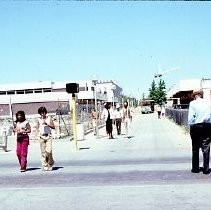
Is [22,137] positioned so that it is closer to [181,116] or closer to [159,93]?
[181,116]

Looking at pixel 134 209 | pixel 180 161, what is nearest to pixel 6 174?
pixel 180 161

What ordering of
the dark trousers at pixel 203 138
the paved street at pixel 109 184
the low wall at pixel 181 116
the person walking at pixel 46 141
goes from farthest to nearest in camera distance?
the low wall at pixel 181 116
the person walking at pixel 46 141
the dark trousers at pixel 203 138
the paved street at pixel 109 184

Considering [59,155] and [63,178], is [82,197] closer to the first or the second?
[63,178]

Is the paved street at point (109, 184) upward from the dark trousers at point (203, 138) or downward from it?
downward

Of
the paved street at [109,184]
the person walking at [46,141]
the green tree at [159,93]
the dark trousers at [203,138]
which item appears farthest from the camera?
the green tree at [159,93]

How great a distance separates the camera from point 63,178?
1030 centimetres

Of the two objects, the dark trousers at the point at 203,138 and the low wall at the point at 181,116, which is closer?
the dark trousers at the point at 203,138

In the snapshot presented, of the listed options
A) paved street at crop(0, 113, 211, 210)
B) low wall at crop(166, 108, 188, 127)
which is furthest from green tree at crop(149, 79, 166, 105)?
paved street at crop(0, 113, 211, 210)

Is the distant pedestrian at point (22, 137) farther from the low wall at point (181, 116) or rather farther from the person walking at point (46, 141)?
the low wall at point (181, 116)

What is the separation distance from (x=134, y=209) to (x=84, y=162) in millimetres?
6583

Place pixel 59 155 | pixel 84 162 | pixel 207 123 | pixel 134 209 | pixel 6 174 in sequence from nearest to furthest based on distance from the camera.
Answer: pixel 134 209 → pixel 207 123 → pixel 6 174 → pixel 84 162 → pixel 59 155

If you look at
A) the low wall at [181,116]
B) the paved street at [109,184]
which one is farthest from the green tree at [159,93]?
the paved street at [109,184]

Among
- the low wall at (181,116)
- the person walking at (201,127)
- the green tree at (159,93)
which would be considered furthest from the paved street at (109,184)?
the green tree at (159,93)

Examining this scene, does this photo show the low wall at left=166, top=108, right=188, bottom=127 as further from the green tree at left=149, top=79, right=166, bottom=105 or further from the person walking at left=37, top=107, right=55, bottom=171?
the green tree at left=149, top=79, right=166, bottom=105
